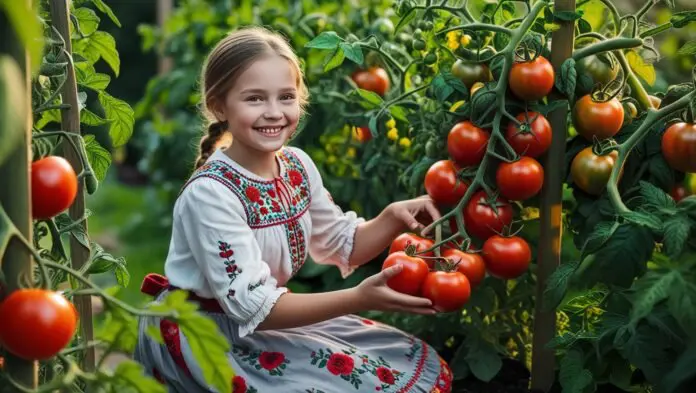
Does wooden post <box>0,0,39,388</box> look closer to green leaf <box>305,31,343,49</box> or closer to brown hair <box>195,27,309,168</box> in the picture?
brown hair <box>195,27,309,168</box>

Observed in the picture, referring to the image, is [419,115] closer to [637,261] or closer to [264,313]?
[264,313]

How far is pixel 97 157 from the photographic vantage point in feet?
6.35

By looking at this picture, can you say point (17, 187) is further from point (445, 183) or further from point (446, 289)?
point (445, 183)

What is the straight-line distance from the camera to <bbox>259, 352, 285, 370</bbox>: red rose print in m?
2.04

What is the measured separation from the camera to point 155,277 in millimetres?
2262

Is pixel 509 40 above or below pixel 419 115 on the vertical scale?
above

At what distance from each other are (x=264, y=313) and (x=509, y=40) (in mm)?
907

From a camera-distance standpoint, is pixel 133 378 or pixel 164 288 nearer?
pixel 133 378

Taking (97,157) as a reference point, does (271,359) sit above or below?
below

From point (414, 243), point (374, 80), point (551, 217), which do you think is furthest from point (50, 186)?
point (374, 80)

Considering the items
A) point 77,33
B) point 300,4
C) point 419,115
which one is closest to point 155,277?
point 77,33

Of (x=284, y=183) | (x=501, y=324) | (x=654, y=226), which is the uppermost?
(x=654, y=226)

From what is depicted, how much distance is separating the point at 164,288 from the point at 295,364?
0.40 meters

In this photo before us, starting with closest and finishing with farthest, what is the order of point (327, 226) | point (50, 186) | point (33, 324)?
point (33, 324) → point (50, 186) → point (327, 226)
